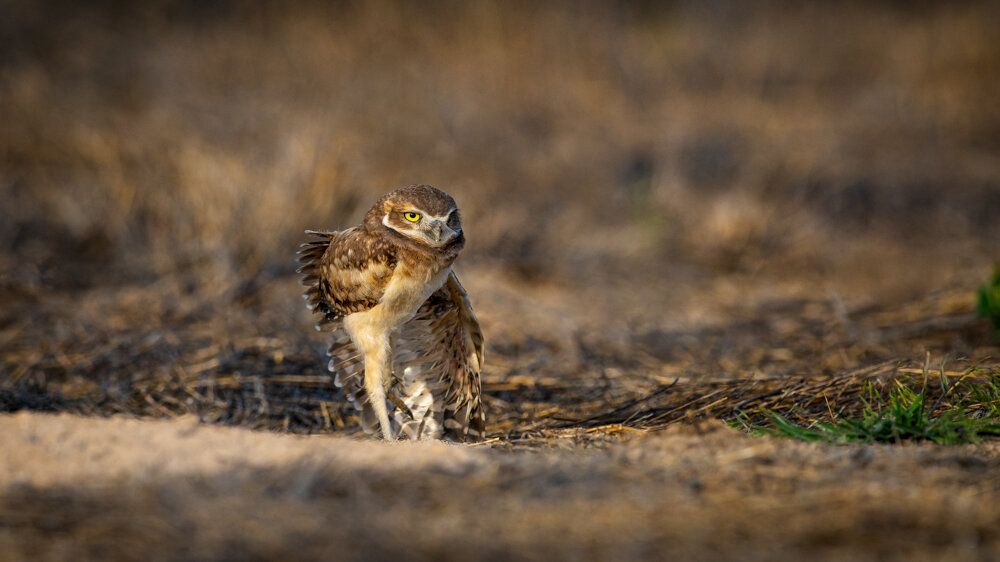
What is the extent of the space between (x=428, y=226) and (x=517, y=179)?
19.2ft

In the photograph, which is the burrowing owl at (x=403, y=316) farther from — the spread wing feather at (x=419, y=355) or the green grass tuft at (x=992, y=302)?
the green grass tuft at (x=992, y=302)

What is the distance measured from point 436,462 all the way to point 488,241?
4514mm

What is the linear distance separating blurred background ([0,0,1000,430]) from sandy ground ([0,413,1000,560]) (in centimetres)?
126

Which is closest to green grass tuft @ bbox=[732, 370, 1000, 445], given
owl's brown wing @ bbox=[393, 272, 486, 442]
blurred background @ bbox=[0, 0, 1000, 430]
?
blurred background @ bbox=[0, 0, 1000, 430]

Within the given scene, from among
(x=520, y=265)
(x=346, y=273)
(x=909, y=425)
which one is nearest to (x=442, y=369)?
(x=346, y=273)

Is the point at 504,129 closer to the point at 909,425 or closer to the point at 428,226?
the point at 428,226

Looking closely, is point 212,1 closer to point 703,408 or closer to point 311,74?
point 311,74

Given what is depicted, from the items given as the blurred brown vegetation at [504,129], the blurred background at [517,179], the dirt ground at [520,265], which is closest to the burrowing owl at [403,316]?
the dirt ground at [520,265]

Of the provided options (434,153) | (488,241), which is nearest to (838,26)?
(434,153)

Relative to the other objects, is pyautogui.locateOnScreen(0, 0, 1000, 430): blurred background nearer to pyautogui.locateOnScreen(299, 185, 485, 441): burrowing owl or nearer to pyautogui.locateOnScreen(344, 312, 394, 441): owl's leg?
pyautogui.locateOnScreen(299, 185, 485, 441): burrowing owl

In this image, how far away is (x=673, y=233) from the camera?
24.7 ft

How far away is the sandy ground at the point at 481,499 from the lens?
185 cm

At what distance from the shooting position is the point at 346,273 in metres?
3.25

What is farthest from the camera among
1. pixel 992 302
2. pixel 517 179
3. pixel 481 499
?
pixel 517 179
